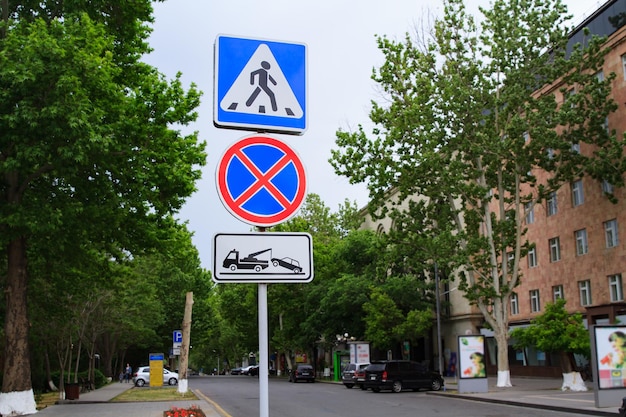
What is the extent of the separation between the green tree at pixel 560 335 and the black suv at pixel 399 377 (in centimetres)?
771

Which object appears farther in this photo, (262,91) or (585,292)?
(585,292)

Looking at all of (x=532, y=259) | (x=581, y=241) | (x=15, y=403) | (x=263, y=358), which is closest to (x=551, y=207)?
(x=581, y=241)

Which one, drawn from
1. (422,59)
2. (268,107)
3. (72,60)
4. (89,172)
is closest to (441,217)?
(422,59)

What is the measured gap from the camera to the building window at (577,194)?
3912cm

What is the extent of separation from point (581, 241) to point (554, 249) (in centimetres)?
302

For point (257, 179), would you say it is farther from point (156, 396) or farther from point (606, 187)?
point (606, 187)

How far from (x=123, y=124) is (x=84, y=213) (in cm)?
280

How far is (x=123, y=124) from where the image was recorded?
17969mm

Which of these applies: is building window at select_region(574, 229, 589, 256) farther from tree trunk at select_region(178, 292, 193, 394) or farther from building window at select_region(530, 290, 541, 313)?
tree trunk at select_region(178, 292, 193, 394)

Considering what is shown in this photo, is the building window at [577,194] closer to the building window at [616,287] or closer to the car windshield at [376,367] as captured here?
the building window at [616,287]

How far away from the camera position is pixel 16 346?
64.5 ft

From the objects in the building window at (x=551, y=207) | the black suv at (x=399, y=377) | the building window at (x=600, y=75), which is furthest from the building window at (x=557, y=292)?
the building window at (x=600, y=75)

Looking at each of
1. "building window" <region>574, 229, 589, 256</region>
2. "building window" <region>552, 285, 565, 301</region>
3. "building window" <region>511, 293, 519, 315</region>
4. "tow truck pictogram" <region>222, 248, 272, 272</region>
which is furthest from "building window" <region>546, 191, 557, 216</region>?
"tow truck pictogram" <region>222, 248, 272, 272</region>

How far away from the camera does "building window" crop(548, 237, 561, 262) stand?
41531mm
